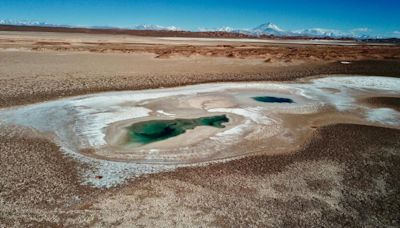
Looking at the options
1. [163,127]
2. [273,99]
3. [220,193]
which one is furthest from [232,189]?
[273,99]

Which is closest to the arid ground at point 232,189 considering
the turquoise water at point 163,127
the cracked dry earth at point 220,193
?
the cracked dry earth at point 220,193

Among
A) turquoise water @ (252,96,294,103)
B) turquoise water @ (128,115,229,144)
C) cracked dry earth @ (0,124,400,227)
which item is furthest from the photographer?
turquoise water @ (252,96,294,103)

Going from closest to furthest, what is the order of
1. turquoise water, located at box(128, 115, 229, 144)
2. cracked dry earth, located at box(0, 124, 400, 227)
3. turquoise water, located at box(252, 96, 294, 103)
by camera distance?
cracked dry earth, located at box(0, 124, 400, 227) → turquoise water, located at box(128, 115, 229, 144) → turquoise water, located at box(252, 96, 294, 103)

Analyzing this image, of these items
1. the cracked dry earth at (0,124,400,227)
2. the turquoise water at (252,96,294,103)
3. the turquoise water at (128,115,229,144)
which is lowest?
the cracked dry earth at (0,124,400,227)

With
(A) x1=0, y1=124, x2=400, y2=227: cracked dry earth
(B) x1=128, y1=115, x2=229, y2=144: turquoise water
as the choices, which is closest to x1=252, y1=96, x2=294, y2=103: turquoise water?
(B) x1=128, y1=115, x2=229, y2=144: turquoise water

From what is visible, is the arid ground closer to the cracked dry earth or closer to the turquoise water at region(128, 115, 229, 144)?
the cracked dry earth

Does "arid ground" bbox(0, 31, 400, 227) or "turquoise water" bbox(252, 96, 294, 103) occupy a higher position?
"turquoise water" bbox(252, 96, 294, 103)

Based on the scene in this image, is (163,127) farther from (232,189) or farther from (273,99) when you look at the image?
(273,99)
